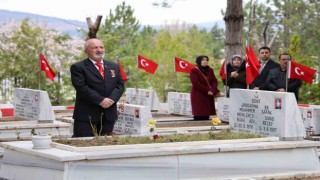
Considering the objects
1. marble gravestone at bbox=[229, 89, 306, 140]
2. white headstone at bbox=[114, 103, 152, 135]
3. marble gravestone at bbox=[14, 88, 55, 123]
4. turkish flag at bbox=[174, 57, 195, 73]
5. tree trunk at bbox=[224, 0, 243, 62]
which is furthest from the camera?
tree trunk at bbox=[224, 0, 243, 62]

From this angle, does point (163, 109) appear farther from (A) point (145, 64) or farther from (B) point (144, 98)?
(A) point (145, 64)

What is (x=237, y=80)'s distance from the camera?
798 inches

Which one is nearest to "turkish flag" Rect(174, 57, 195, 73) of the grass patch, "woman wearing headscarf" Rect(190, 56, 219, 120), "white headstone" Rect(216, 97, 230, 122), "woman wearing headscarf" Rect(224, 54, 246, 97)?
"white headstone" Rect(216, 97, 230, 122)

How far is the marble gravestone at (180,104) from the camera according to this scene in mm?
24375

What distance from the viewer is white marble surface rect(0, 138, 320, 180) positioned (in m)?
11.3

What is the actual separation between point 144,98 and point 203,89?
3983 millimetres

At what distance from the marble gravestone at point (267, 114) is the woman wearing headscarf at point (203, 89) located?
6.67 metres

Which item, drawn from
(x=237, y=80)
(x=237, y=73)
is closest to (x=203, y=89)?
(x=237, y=80)

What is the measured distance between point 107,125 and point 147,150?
2094 millimetres

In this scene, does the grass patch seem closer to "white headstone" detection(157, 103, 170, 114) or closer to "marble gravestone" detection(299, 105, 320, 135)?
"marble gravestone" detection(299, 105, 320, 135)

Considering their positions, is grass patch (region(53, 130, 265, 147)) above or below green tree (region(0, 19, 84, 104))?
below

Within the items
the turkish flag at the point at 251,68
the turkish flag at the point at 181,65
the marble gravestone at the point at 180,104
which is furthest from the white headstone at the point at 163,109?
the turkish flag at the point at 251,68

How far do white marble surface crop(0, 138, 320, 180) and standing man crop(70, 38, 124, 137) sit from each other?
1158 millimetres

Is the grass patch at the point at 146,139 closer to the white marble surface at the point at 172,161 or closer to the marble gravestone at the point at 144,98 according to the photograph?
the white marble surface at the point at 172,161
